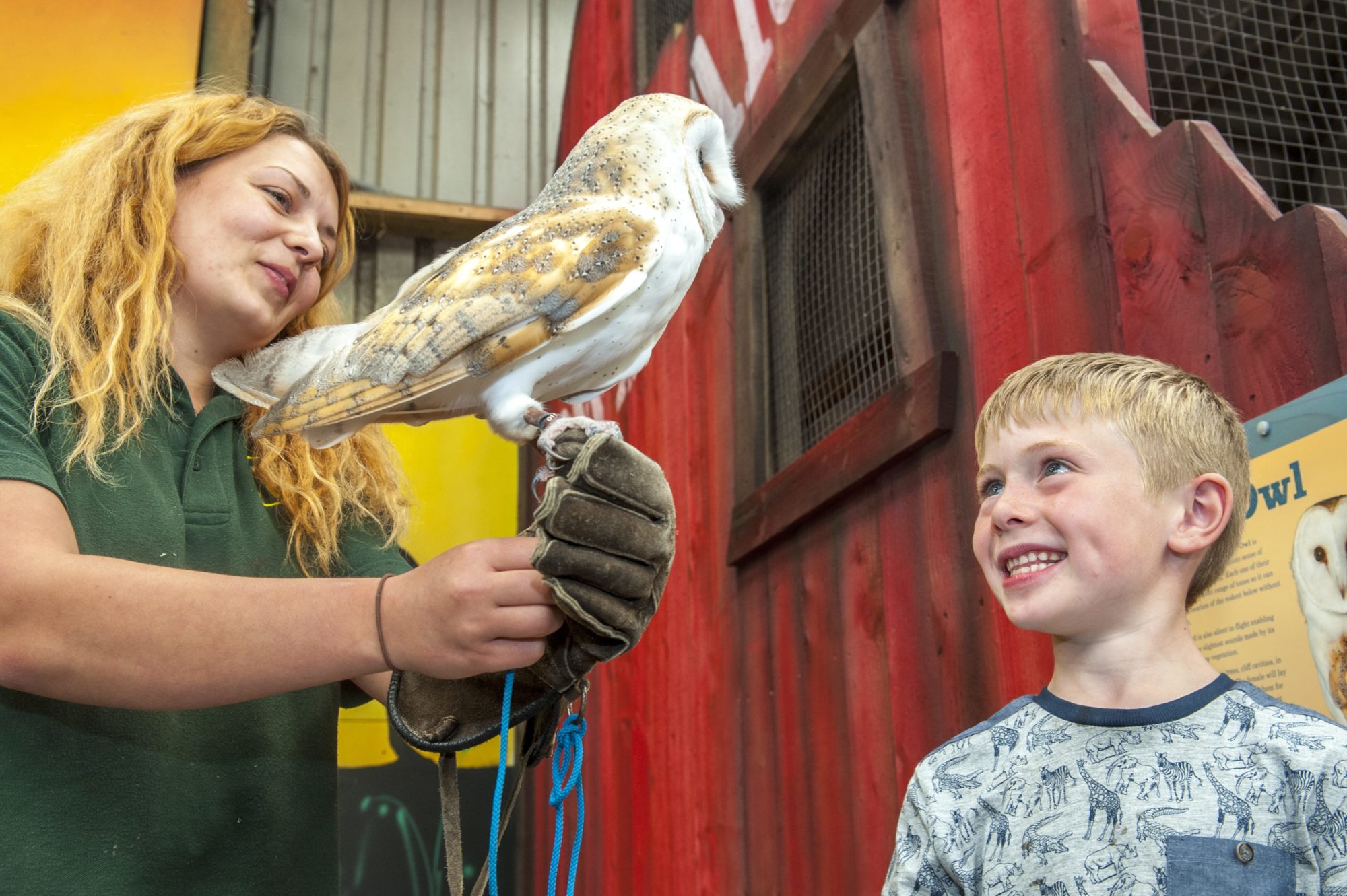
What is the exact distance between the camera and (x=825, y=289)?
2.17 metres

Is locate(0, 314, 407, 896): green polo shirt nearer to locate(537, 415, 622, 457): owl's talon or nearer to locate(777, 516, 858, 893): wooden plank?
locate(537, 415, 622, 457): owl's talon

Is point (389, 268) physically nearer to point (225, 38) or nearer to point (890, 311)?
point (225, 38)

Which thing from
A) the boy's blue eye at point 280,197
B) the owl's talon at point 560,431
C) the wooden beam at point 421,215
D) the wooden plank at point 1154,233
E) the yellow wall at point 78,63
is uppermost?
the yellow wall at point 78,63

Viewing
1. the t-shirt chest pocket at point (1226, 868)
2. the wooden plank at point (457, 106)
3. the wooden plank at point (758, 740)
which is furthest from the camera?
the wooden plank at point (457, 106)

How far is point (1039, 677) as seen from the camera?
1.34m

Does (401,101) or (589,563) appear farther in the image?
(401,101)

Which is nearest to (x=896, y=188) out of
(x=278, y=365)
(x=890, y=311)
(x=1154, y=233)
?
(x=890, y=311)

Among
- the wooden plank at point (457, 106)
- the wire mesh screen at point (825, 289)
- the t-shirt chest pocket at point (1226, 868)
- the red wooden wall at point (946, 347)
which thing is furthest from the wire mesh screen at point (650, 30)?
the t-shirt chest pocket at point (1226, 868)

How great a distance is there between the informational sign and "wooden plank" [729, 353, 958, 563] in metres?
0.54

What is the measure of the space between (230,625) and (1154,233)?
1.11 metres

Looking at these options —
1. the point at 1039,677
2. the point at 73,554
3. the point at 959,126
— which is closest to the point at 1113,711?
the point at 1039,677

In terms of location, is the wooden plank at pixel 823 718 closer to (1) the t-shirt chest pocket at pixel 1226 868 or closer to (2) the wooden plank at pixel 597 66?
(1) the t-shirt chest pocket at pixel 1226 868

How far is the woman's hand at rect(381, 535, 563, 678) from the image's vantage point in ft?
2.97

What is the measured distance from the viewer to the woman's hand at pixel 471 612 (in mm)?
906
